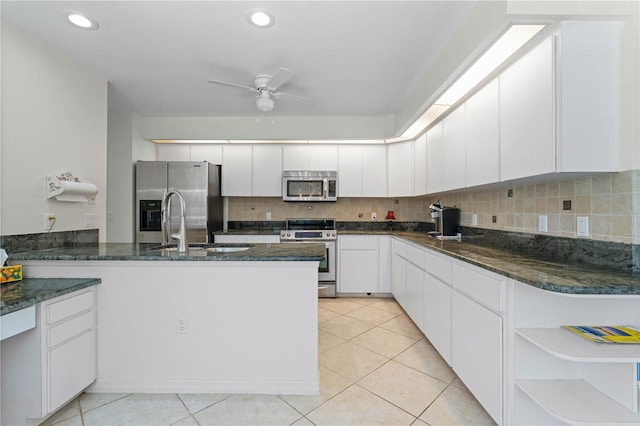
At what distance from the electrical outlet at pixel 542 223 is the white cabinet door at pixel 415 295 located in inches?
39.5

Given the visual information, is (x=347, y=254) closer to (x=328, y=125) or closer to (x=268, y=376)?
(x=328, y=125)

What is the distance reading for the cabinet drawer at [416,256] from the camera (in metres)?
2.74

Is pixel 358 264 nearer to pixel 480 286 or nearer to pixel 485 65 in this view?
pixel 480 286

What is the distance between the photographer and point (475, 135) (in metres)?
2.25

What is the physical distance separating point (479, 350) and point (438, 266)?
0.73 m

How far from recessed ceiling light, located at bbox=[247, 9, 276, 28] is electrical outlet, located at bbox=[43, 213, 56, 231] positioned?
6.91 feet

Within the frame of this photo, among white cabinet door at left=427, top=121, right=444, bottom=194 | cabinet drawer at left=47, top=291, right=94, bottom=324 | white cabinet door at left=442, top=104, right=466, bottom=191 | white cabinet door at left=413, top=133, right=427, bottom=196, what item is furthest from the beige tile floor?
white cabinet door at left=413, top=133, right=427, bottom=196

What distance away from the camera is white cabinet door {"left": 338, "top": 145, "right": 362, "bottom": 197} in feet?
14.0

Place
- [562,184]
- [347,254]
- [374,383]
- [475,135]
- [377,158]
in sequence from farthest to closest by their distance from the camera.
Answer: [377,158] → [347,254] → [475,135] → [374,383] → [562,184]

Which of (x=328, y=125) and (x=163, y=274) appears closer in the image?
(x=163, y=274)

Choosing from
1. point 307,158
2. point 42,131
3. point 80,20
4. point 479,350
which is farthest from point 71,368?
point 307,158

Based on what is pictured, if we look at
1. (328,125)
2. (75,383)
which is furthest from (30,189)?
(328,125)

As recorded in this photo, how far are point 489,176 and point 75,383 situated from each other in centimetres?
299

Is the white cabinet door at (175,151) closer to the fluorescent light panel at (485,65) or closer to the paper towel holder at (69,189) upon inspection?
the paper towel holder at (69,189)
